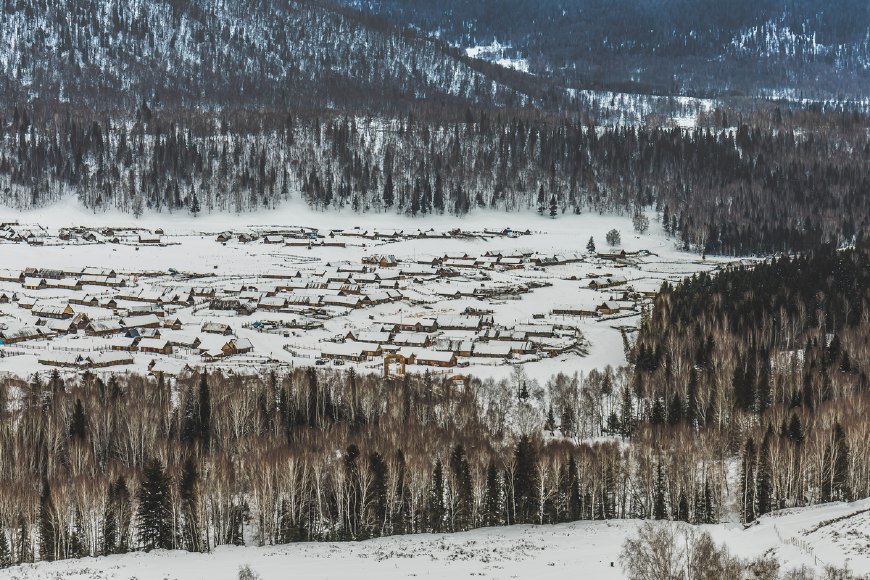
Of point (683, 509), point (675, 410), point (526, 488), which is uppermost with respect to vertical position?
A: point (675, 410)

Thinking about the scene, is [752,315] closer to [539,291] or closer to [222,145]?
[539,291]

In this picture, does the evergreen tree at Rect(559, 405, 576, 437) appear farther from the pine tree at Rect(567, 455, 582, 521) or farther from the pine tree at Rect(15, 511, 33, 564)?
the pine tree at Rect(15, 511, 33, 564)

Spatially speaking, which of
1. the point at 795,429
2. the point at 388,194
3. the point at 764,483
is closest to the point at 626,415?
the point at 795,429

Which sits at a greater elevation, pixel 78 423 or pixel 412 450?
pixel 412 450

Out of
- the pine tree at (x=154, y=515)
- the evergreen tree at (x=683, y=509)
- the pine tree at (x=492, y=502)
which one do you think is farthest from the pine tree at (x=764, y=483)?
the pine tree at (x=154, y=515)

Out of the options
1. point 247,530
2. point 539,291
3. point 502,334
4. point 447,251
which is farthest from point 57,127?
point 247,530

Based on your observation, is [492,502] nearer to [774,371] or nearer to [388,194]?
[774,371]
